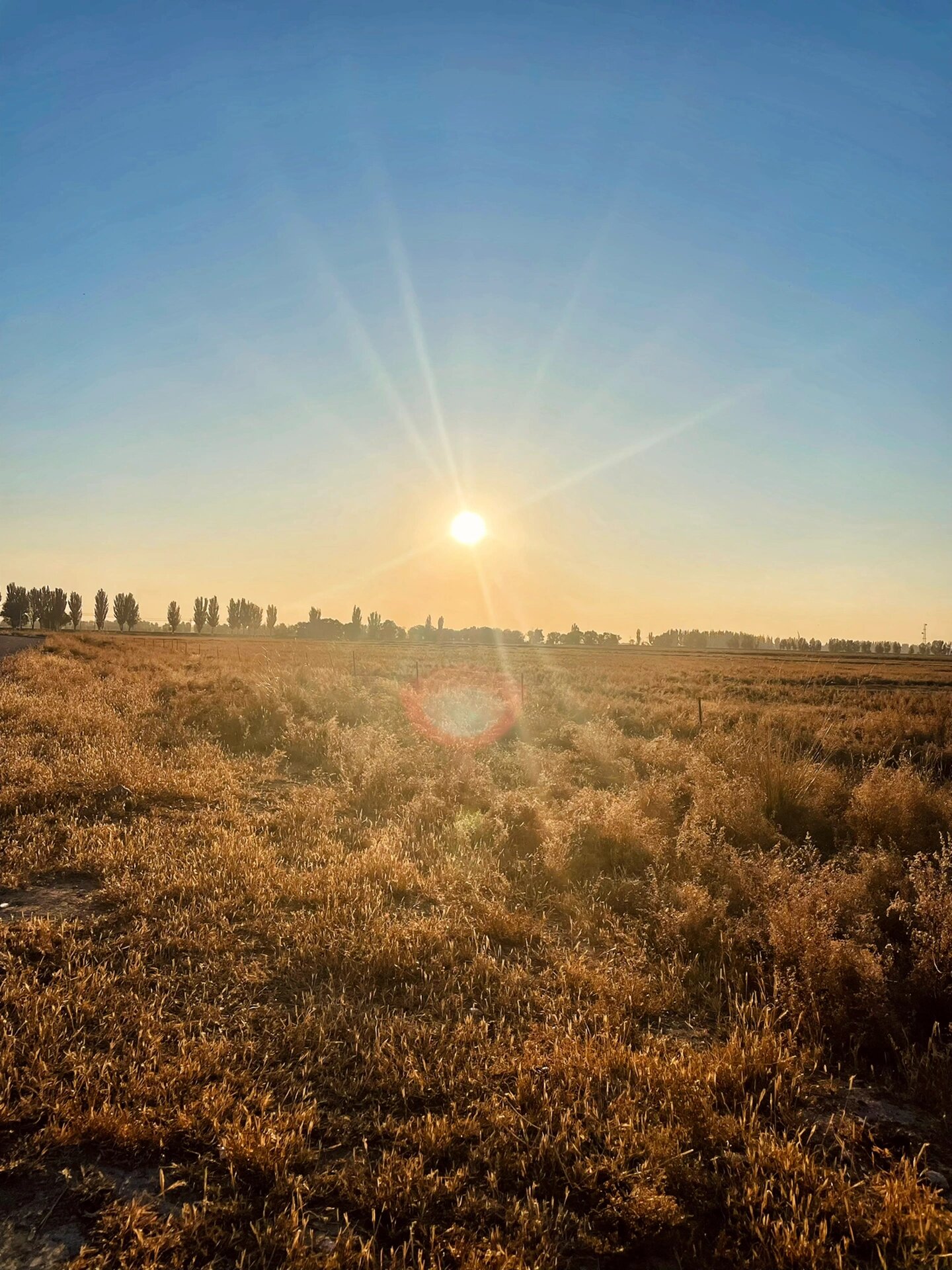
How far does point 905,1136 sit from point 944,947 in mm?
2119

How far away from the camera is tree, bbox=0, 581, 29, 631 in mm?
110438

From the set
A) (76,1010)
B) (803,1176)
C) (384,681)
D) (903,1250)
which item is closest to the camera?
(903,1250)

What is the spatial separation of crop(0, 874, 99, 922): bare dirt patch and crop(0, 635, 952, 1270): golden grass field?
0.13 feet

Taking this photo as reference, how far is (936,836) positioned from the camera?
8539 mm

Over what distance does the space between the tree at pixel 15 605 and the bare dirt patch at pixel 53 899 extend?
124 metres

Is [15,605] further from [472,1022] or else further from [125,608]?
[472,1022]

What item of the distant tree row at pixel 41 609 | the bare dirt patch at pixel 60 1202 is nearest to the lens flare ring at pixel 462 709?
the bare dirt patch at pixel 60 1202

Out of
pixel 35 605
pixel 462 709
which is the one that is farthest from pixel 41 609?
pixel 462 709

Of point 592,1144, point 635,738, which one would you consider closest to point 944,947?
point 592,1144

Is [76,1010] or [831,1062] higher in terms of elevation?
[76,1010]

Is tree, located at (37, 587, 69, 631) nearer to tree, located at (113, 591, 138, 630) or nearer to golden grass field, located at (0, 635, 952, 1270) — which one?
tree, located at (113, 591, 138, 630)

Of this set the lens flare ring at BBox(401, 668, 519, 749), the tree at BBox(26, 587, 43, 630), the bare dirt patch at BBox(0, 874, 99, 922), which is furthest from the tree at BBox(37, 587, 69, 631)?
the bare dirt patch at BBox(0, 874, 99, 922)

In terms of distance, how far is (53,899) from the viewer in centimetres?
619

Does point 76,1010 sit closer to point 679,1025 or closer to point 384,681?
point 679,1025
